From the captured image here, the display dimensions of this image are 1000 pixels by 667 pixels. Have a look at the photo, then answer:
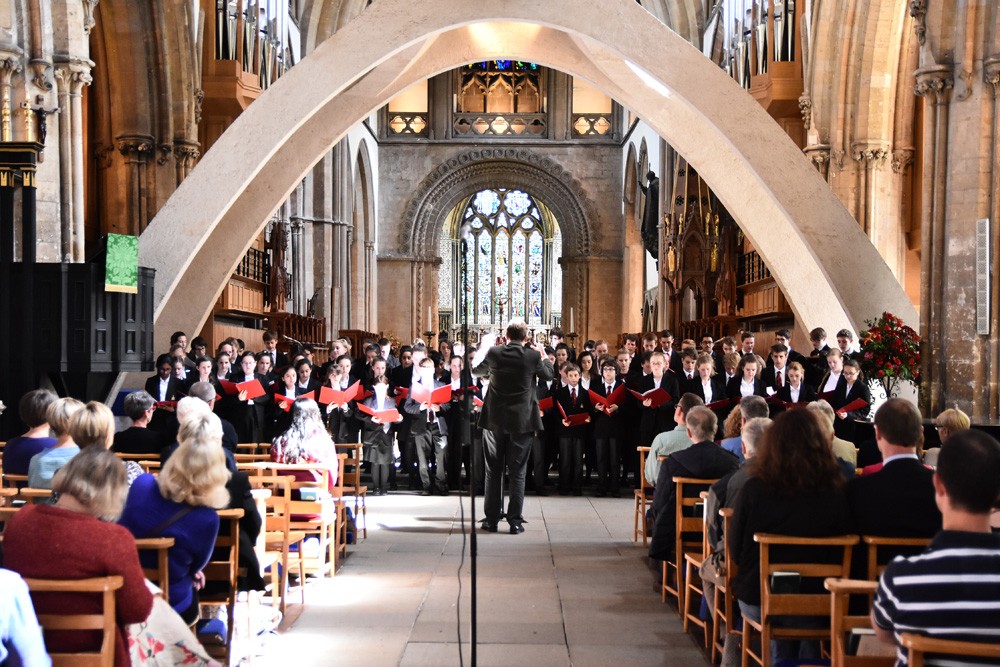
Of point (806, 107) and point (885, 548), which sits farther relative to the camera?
point (806, 107)

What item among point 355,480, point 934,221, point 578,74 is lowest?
point 355,480

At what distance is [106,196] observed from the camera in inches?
606

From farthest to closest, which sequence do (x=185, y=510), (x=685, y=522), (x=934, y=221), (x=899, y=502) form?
(x=934, y=221) → (x=685, y=522) → (x=185, y=510) → (x=899, y=502)

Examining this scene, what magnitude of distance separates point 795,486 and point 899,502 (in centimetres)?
36

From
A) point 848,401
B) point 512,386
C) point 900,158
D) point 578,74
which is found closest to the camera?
point 512,386

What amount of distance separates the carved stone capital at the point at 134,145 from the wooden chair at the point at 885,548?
13274 mm

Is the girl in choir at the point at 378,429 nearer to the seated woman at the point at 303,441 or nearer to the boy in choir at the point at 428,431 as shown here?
the boy in choir at the point at 428,431

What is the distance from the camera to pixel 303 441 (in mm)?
6891

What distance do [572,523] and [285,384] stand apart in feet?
9.78

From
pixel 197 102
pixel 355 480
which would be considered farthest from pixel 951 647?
pixel 197 102

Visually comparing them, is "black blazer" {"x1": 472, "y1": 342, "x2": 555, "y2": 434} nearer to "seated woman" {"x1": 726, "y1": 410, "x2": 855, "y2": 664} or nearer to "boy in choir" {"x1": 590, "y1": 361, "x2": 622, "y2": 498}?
"boy in choir" {"x1": 590, "y1": 361, "x2": 622, "y2": 498}

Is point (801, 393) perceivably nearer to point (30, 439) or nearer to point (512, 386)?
point (512, 386)

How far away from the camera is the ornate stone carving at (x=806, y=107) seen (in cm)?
1448

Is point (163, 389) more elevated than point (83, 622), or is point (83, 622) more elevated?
point (163, 389)
